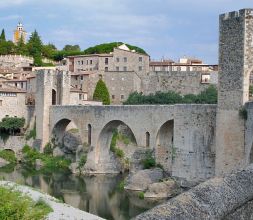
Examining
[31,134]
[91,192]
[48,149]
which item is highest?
[31,134]

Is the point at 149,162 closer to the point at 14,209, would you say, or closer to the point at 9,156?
the point at 9,156

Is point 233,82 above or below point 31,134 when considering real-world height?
above

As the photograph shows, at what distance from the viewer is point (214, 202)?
4969mm

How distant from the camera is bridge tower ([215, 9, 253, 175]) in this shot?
21578 millimetres

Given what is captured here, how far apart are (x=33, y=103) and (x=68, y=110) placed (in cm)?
665

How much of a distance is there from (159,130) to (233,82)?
9821 millimetres

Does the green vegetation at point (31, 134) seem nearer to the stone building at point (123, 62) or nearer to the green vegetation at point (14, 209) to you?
the stone building at point (123, 62)

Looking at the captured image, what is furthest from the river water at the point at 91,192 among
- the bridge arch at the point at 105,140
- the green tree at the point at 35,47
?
the green tree at the point at 35,47

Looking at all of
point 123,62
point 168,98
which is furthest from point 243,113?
point 123,62

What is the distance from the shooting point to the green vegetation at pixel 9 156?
139 feet

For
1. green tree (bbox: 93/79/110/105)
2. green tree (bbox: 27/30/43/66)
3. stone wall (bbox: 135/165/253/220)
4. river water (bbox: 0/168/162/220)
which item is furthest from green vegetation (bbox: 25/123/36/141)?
stone wall (bbox: 135/165/253/220)

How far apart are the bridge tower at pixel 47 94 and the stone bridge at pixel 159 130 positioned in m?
0.50

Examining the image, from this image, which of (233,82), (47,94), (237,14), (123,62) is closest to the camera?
(237,14)

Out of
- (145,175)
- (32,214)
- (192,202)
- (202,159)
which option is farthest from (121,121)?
(192,202)
